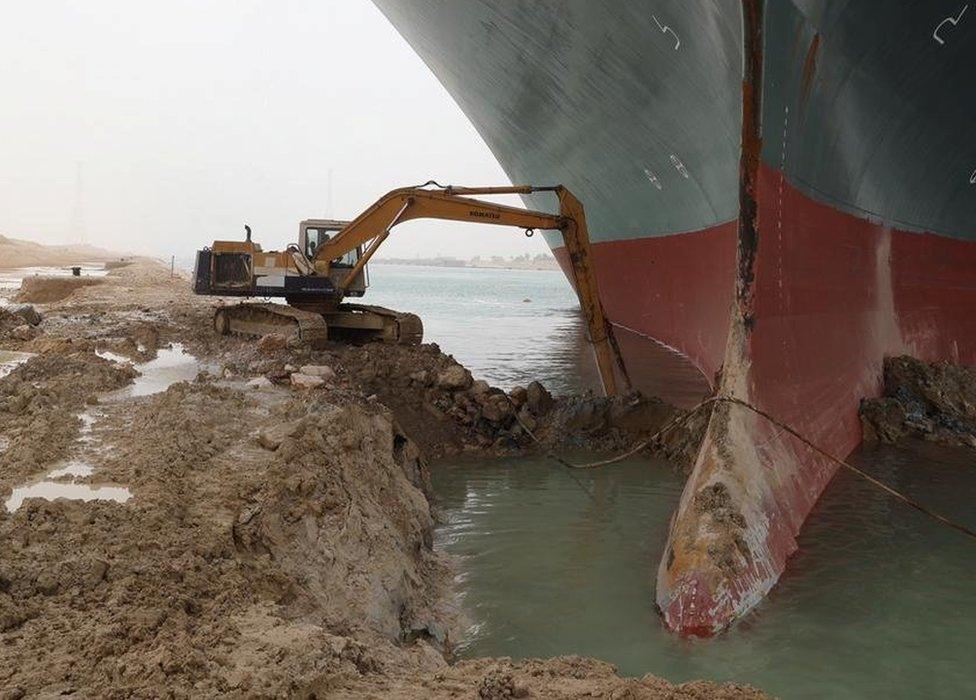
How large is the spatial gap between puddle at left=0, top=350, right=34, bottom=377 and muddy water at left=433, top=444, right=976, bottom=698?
4.10 m

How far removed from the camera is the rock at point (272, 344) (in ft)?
27.8

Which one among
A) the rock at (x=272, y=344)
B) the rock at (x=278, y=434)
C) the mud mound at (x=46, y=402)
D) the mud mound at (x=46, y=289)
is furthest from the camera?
the mud mound at (x=46, y=289)

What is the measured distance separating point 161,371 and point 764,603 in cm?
595

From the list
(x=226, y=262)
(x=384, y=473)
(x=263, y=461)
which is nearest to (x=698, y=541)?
(x=384, y=473)

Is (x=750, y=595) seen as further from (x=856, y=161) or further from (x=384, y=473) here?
(x=856, y=161)

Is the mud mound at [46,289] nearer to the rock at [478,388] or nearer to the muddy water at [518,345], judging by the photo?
the muddy water at [518,345]

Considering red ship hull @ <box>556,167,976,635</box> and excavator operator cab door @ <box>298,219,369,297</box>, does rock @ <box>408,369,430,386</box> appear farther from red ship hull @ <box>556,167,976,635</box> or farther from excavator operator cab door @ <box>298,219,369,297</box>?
red ship hull @ <box>556,167,976,635</box>

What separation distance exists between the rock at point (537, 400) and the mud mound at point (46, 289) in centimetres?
1398

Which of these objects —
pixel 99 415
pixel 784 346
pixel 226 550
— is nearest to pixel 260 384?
pixel 99 415

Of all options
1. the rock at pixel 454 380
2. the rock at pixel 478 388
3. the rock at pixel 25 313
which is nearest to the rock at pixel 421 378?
the rock at pixel 454 380

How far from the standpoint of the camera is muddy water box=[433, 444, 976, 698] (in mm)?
3613

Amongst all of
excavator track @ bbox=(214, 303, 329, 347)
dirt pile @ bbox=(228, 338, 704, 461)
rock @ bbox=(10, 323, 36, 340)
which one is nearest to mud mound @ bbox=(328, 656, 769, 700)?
dirt pile @ bbox=(228, 338, 704, 461)

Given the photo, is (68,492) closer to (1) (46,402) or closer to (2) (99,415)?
(2) (99,415)

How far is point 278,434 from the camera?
4.71m
